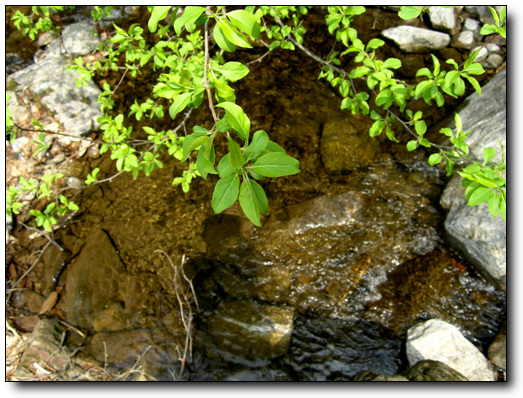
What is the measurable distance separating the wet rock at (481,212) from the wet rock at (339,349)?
103cm

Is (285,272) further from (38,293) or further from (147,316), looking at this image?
(38,293)

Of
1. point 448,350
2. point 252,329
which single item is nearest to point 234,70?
point 252,329

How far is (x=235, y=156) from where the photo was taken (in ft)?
3.44

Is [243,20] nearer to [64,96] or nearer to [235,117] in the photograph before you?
[235,117]

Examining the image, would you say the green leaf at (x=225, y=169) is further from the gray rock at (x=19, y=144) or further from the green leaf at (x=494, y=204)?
the gray rock at (x=19, y=144)

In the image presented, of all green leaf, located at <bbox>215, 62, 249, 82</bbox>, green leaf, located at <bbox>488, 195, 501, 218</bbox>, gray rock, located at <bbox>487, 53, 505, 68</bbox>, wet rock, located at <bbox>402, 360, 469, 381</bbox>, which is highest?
green leaf, located at <bbox>215, 62, 249, 82</bbox>

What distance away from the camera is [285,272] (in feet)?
11.3

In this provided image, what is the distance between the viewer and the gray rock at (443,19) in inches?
167

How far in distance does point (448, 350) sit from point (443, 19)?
381 cm

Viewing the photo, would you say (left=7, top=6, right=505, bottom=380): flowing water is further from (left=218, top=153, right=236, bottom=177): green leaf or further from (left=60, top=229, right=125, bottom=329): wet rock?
(left=218, top=153, right=236, bottom=177): green leaf

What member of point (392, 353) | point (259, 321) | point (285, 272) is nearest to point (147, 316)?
point (259, 321)

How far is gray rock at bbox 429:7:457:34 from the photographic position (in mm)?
4254

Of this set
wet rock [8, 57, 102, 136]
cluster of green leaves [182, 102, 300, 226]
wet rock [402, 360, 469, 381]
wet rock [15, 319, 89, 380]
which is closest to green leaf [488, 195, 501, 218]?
cluster of green leaves [182, 102, 300, 226]

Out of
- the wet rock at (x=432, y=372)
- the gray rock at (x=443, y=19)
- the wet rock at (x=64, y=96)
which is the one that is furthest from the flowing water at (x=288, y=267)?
the gray rock at (x=443, y=19)
